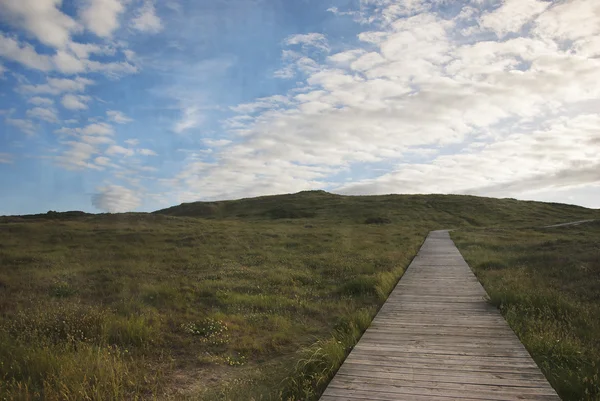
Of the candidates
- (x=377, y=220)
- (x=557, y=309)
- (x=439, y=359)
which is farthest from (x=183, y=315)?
(x=377, y=220)

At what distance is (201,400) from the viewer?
212 inches

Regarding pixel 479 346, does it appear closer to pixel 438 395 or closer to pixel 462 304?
pixel 438 395

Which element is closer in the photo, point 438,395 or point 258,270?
point 438,395

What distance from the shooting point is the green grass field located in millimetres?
5738

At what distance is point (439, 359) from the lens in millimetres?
5891

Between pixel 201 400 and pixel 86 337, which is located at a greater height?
pixel 86 337

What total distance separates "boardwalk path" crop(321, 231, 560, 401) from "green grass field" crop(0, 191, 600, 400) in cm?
41

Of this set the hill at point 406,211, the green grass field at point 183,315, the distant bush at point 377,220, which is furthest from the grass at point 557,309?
the hill at point 406,211

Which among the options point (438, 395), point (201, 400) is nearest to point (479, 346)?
point (438, 395)

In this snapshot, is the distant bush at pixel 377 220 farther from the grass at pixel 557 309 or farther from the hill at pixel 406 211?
the grass at pixel 557 309

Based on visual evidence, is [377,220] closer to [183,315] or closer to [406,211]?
[406,211]

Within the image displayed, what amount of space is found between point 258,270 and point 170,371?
10.1 meters

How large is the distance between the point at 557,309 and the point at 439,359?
4.73 m

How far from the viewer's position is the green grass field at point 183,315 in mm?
5738
